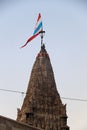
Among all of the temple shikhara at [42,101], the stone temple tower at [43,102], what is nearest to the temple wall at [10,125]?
the temple shikhara at [42,101]

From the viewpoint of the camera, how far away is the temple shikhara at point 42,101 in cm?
5812

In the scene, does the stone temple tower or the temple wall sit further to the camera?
the stone temple tower

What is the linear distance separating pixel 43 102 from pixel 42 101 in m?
0.22

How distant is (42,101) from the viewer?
6081 centimetres

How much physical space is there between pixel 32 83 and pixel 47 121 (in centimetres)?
627

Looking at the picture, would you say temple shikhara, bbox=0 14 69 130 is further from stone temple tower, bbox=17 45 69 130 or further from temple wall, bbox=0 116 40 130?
temple wall, bbox=0 116 40 130

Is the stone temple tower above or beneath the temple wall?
above

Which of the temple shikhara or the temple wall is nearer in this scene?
the temple wall

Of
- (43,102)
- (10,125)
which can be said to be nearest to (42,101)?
(43,102)

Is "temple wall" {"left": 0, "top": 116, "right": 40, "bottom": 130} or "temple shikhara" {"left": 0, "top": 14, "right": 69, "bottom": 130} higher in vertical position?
"temple shikhara" {"left": 0, "top": 14, "right": 69, "bottom": 130}

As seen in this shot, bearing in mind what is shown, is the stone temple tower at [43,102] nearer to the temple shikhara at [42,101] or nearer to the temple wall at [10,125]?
the temple shikhara at [42,101]

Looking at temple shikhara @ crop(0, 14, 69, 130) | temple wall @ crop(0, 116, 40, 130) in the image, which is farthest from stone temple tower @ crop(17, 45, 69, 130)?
temple wall @ crop(0, 116, 40, 130)

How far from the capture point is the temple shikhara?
58125 millimetres

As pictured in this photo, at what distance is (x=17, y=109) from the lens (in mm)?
60625
